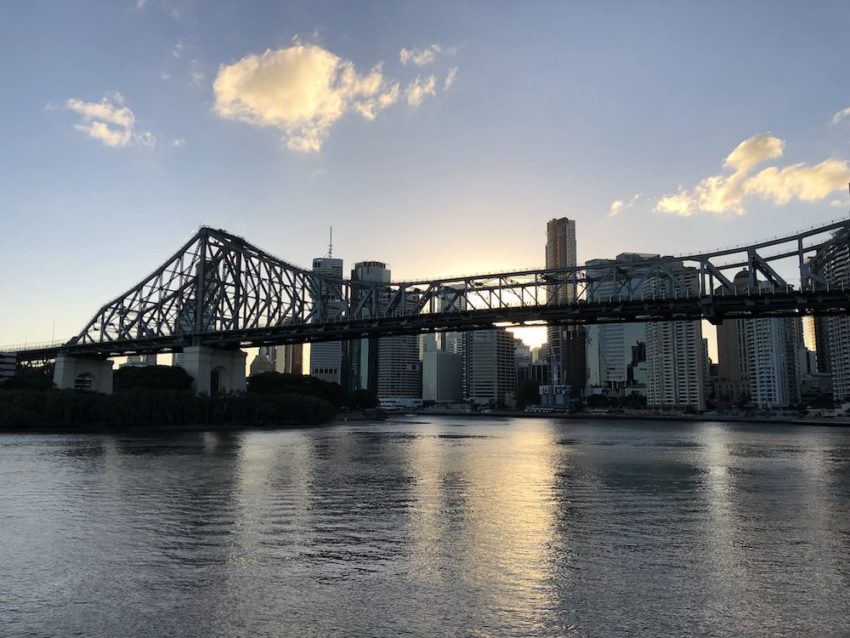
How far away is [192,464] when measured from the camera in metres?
39.5

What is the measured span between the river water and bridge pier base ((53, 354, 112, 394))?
3569 inches

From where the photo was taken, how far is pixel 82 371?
117250 mm

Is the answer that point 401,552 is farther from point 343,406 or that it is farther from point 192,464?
point 343,406

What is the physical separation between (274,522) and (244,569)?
5943 millimetres

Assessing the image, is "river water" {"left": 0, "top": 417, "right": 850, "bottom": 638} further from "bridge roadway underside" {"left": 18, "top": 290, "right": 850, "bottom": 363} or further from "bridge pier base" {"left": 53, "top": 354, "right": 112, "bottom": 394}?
"bridge pier base" {"left": 53, "top": 354, "right": 112, "bottom": 394}

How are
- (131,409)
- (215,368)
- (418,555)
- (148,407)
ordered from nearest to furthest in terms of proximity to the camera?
(418,555) → (131,409) → (148,407) → (215,368)

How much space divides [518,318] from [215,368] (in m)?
52.9

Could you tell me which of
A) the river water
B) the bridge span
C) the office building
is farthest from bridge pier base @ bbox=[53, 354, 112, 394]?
the river water

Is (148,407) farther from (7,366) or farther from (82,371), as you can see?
(7,366)

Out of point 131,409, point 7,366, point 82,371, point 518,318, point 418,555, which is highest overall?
point 518,318

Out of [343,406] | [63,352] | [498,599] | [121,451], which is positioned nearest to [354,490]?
[498,599]

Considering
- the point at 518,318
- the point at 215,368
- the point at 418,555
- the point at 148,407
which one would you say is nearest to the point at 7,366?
the point at 215,368

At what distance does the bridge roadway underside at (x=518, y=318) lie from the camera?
7388cm

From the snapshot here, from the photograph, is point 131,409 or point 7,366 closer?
point 131,409
